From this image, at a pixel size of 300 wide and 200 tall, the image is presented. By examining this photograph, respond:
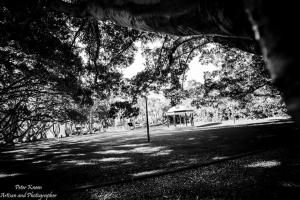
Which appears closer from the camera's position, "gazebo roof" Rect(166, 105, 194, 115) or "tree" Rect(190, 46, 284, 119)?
"tree" Rect(190, 46, 284, 119)

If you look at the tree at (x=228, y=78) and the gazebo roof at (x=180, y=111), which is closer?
the tree at (x=228, y=78)

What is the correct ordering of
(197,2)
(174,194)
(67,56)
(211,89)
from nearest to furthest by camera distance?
(197,2), (174,194), (67,56), (211,89)

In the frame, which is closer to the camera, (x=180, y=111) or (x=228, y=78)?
(x=228, y=78)

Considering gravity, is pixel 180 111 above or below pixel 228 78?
below

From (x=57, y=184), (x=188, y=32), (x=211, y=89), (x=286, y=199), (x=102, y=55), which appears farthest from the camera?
(x=211, y=89)

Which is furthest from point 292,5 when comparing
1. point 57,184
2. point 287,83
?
point 57,184

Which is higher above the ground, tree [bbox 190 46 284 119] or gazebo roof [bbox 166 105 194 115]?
tree [bbox 190 46 284 119]

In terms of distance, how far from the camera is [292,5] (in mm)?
689

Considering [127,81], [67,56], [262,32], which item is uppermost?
[67,56]

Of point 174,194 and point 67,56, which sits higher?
point 67,56

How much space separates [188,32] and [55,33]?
809 centimetres

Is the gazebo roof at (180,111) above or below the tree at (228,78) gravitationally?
below

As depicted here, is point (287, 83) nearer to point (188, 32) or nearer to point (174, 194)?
point (188, 32)

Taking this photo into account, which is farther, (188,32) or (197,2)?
(188,32)
